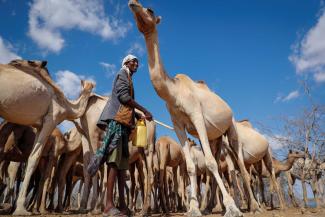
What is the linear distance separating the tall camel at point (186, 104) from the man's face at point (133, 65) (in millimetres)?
784

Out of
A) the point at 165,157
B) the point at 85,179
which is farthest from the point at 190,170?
the point at 165,157

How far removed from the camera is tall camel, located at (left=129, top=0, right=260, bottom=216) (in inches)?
241

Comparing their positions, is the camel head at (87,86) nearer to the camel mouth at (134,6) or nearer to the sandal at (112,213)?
the camel mouth at (134,6)

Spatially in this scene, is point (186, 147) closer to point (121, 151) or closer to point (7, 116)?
point (121, 151)

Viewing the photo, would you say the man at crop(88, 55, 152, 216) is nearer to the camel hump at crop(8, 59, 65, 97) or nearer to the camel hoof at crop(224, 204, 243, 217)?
the camel hoof at crop(224, 204, 243, 217)

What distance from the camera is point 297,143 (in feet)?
41.5

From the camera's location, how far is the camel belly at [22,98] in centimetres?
679

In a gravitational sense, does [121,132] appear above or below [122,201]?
above

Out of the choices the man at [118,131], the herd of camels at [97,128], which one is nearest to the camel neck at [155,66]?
the herd of camels at [97,128]

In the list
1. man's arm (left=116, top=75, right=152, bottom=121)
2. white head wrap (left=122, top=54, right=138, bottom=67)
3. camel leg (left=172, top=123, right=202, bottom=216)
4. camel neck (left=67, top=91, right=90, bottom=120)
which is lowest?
camel leg (left=172, top=123, right=202, bottom=216)

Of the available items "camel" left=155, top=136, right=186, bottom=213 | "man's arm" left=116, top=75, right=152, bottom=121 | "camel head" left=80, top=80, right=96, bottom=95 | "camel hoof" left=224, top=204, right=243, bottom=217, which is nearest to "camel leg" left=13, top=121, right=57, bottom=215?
"camel head" left=80, top=80, right=96, bottom=95

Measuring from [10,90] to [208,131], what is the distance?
464 cm

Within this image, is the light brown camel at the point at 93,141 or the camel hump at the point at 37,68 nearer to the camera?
the camel hump at the point at 37,68

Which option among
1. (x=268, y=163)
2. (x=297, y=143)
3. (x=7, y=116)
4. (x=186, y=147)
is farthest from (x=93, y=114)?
(x=297, y=143)
